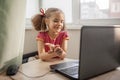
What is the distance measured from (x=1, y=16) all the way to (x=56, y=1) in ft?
5.08

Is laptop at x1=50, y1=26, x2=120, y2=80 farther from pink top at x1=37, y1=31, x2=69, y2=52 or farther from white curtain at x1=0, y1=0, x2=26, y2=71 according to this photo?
pink top at x1=37, y1=31, x2=69, y2=52

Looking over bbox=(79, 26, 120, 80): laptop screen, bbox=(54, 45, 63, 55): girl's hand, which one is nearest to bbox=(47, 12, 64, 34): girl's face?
bbox=(54, 45, 63, 55): girl's hand

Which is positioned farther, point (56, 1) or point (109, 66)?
point (56, 1)

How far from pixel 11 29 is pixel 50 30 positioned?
663 millimetres

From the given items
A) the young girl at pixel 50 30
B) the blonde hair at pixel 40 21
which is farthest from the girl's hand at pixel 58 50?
the blonde hair at pixel 40 21

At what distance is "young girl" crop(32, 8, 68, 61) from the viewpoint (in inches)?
58.6

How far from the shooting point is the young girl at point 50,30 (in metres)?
1.49

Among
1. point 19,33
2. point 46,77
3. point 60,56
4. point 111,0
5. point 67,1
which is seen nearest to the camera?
point 46,77

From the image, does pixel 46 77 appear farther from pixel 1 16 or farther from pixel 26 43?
pixel 26 43

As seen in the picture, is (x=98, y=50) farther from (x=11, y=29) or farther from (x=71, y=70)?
(x=11, y=29)

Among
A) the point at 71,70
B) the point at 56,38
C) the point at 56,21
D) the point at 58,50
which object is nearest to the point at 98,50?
the point at 71,70

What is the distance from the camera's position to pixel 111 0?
206cm

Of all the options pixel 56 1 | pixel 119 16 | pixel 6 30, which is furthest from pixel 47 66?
pixel 56 1

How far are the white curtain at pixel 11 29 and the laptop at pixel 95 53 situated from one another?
9.8 inches
